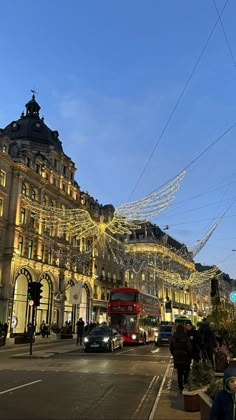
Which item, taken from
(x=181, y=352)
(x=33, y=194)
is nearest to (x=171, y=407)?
(x=181, y=352)

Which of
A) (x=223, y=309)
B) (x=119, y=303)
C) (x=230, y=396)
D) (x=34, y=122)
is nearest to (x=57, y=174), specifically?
(x=34, y=122)

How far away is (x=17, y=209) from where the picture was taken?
47.2m

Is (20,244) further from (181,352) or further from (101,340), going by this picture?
(181,352)

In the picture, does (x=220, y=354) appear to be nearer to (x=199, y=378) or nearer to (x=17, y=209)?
(x=199, y=378)

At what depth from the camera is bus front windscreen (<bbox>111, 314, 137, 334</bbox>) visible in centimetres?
3350

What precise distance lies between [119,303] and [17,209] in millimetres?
18898

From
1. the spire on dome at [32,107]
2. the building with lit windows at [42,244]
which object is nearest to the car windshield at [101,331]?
the building with lit windows at [42,244]

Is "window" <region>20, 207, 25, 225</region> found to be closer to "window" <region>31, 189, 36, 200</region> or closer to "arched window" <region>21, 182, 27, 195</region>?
"arched window" <region>21, 182, 27, 195</region>

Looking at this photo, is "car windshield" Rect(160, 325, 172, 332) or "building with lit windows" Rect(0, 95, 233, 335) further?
"building with lit windows" Rect(0, 95, 233, 335)

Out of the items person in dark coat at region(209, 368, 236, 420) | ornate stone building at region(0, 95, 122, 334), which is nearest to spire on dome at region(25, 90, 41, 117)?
ornate stone building at region(0, 95, 122, 334)

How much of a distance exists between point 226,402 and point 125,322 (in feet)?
98.2

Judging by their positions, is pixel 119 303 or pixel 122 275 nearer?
pixel 119 303

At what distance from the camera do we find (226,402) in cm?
435

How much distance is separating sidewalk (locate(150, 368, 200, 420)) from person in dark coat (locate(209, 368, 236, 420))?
4030 millimetres
